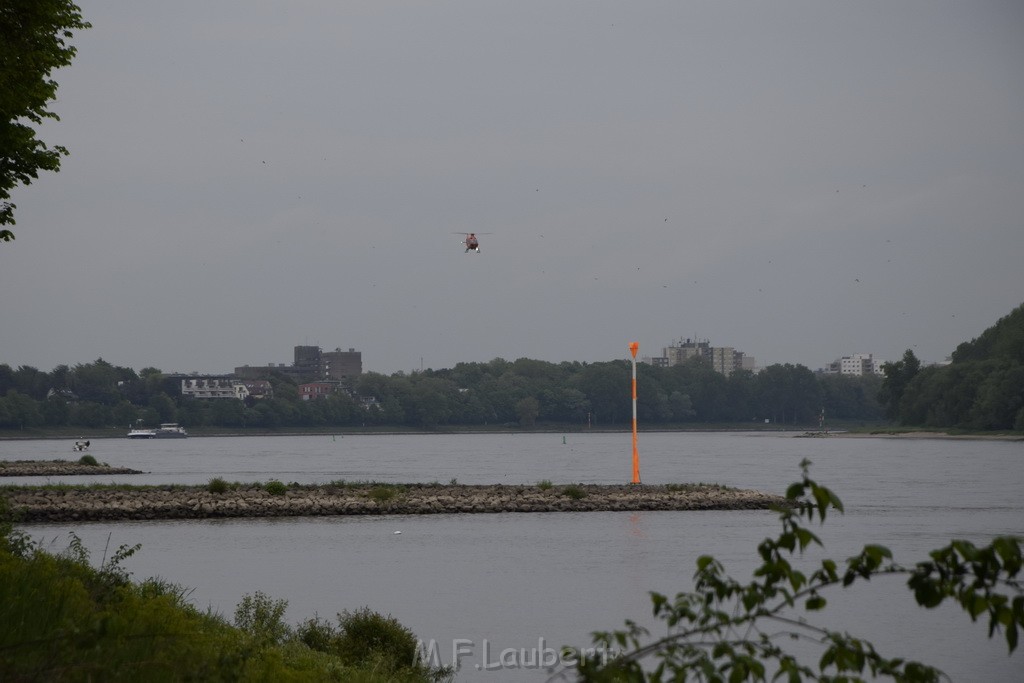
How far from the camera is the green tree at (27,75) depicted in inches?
672

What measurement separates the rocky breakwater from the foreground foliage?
2522cm

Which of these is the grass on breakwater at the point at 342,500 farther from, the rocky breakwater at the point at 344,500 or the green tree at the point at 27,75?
the green tree at the point at 27,75

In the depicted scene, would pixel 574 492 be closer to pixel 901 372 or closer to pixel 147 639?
pixel 147 639

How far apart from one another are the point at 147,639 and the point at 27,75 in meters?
11.5

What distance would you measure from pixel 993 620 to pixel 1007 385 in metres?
142

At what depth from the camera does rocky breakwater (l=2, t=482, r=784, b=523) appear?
40922 mm

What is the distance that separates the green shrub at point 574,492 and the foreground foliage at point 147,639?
1216 inches

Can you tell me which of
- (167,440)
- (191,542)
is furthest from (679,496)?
(167,440)

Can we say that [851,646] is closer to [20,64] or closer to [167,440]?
[20,64]

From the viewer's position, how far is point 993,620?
4.11 m

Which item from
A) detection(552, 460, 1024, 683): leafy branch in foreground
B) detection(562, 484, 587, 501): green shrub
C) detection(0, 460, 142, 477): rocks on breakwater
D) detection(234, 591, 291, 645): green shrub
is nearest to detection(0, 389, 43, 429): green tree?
detection(0, 460, 142, 477): rocks on breakwater

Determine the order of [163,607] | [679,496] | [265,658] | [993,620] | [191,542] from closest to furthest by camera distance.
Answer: [993,620], [265,658], [163,607], [191,542], [679,496]

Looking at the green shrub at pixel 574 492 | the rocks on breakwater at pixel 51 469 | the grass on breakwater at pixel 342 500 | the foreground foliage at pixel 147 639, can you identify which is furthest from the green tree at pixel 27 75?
the rocks on breakwater at pixel 51 469

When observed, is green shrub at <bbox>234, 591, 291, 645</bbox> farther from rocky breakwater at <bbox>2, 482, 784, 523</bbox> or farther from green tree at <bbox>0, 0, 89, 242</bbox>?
rocky breakwater at <bbox>2, 482, 784, 523</bbox>
